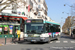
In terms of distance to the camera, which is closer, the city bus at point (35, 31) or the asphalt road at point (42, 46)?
the asphalt road at point (42, 46)

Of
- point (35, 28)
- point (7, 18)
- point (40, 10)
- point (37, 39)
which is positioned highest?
point (40, 10)

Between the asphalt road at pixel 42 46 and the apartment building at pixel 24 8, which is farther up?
the apartment building at pixel 24 8

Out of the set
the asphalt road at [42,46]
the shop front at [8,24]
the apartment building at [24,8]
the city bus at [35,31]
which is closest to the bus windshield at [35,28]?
the city bus at [35,31]

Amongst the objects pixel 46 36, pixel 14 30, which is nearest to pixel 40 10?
pixel 14 30

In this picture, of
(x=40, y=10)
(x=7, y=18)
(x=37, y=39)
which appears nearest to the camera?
(x=37, y=39)

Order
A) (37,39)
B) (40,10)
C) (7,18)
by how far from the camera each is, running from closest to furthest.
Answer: (37,39) < (7,18) < (40,10)

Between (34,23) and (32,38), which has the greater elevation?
(34,23)

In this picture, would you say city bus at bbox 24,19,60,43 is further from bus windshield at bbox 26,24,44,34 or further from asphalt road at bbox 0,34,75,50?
asphalt road at bbox 0,34,75,50

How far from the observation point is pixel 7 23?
30.8 meters

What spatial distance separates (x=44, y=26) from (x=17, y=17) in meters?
13.5

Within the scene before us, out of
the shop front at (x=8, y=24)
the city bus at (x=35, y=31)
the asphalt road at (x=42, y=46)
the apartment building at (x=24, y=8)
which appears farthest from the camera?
the shop front at (x=8, y=24)

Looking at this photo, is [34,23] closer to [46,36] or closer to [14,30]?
[46,36]

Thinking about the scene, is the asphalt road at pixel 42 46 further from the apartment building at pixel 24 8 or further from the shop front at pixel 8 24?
the shop front at pixel 8 24

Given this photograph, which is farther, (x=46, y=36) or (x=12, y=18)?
(x=12, y=18)
